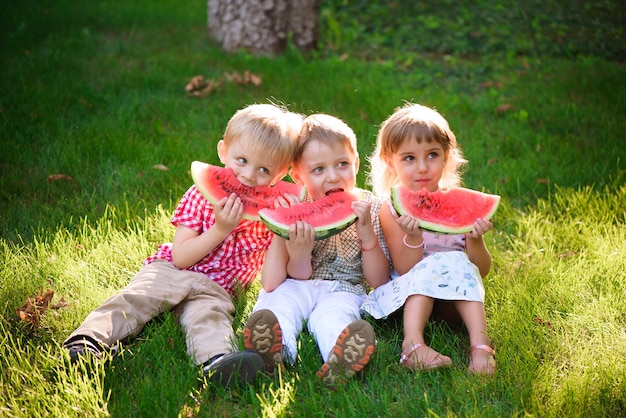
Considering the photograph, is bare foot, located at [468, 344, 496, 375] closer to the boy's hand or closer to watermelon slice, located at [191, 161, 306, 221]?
Result: watermelon slice, located at [191, 161, 306, 221]

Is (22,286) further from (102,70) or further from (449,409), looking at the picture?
(102,70)

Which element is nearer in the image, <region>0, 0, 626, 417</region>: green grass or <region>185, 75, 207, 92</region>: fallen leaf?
<region>0, 0, 626, 417</region>: green grass

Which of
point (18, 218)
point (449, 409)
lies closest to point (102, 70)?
point (18, 218)

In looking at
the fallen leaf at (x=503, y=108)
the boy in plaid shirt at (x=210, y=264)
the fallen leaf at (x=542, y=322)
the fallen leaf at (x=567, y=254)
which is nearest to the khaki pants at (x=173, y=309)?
the boy in plaid shirt at (x=210, y=264)

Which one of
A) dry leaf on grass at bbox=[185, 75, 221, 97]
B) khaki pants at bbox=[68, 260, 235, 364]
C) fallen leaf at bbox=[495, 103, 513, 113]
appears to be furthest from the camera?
fallen leaf at bbox=[495, 103, 513, 113]

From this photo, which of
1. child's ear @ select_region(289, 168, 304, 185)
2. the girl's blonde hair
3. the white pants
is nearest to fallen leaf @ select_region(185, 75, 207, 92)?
child's ear @ select_region(289, 168, 304, 185)

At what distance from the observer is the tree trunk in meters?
7.35

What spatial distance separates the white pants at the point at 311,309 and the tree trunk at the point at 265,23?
4.70 m

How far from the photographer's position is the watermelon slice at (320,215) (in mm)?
3100

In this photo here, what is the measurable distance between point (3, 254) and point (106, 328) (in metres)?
1.18

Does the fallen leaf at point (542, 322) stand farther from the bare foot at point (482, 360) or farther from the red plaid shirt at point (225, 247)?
the red plaid shirt at point (225, 247)

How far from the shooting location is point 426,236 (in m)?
3.54

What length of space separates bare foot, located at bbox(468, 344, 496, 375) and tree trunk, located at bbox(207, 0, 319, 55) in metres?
5.30

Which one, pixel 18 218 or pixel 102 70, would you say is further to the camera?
pixel 102 70
